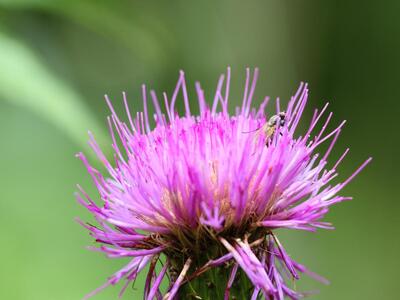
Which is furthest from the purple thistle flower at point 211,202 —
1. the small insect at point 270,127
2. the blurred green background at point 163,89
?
the blurred green background at point 163,89

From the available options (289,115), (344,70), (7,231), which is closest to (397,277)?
(344,70)

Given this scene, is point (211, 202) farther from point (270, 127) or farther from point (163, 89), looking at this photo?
point (163, 89)

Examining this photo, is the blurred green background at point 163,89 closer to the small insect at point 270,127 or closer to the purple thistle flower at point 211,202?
the purple thistle flower at point 211,202

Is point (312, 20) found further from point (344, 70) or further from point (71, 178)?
point (71, 178)

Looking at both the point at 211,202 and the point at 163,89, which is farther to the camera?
the point at 163,89

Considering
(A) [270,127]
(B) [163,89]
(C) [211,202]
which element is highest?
(B) [163,89]

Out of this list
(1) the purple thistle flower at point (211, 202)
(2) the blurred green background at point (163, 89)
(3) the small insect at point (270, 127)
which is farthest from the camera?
(2) the blurred green background at point (163, 89)

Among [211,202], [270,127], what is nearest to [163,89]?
[270,127]
